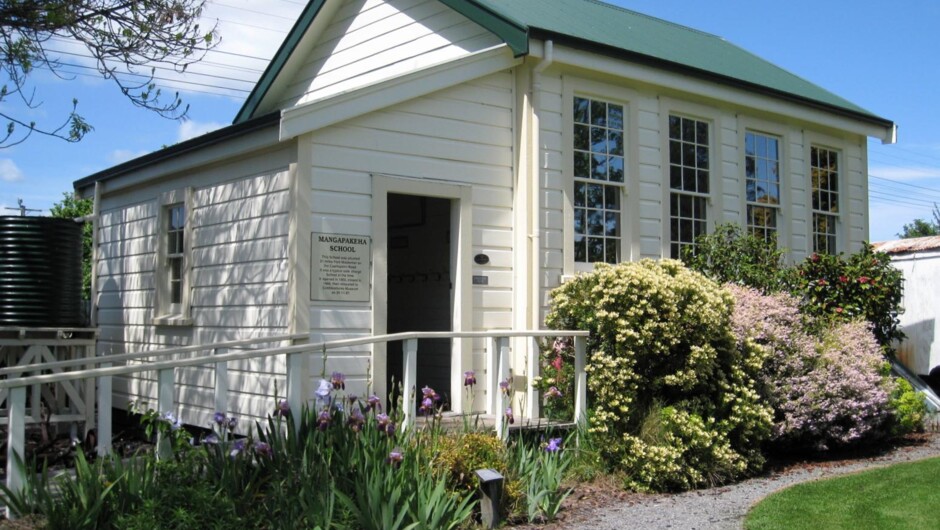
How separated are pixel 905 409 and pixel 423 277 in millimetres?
6522

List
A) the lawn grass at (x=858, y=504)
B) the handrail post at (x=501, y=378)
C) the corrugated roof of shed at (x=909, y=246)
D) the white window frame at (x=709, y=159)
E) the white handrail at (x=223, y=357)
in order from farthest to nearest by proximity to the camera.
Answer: the corrugated roof of shed at (x=909, y=246), the white window frame at (x=709, y=159), the handrail post at (x=501, y=378), the lawn grass at (x=858, y=504), the white handrail at (x=223, y=357)

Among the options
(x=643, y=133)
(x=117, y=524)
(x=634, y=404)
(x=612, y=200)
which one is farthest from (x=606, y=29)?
(x=117, y=524)

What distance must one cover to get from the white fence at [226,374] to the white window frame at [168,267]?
2.17 feet

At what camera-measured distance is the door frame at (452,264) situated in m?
9.30

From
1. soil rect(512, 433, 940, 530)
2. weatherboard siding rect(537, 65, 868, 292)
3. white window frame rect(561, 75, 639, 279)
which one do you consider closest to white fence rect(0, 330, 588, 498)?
soil rect(512, 433, 940, 530)

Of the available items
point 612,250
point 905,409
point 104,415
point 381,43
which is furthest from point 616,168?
point 104,415

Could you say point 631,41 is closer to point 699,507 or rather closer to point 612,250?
point 612,250

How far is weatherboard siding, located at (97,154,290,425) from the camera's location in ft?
30.7

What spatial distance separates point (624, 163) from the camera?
11586 millimetres

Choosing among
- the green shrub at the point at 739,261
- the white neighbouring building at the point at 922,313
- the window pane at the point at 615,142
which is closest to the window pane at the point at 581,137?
the window pane at the point at 615,142

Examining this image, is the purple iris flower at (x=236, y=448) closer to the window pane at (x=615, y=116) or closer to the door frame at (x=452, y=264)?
the door frame at (x=452, y=264)

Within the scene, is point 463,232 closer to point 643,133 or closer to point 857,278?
point 643,133

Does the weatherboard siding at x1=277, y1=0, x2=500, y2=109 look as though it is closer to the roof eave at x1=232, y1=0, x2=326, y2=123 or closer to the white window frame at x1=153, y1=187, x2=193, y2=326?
the roof eave at x1=232, y1=0, x2=326, y2=123

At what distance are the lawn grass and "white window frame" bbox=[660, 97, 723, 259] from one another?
4.01 m
